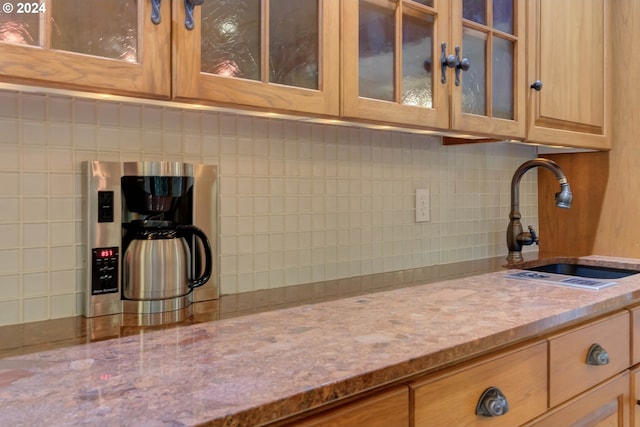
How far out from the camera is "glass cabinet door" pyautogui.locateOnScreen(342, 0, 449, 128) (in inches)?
46.9

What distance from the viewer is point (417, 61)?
1.37 meters

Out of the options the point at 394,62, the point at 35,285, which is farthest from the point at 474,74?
the point at 35,285

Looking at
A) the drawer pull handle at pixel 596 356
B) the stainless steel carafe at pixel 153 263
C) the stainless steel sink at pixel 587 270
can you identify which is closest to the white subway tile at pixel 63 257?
the stainless steel carafe at pixel 153 263

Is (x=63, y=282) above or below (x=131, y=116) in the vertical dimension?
below

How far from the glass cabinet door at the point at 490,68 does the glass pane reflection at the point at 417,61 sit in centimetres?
8

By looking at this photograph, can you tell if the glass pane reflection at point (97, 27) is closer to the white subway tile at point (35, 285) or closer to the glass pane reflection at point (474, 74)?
the white subway tile at point (35, 285)

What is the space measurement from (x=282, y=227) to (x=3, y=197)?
0.67 metres

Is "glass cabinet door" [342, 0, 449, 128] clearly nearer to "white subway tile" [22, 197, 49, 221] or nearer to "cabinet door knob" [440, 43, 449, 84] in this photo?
"cabinet door knob" [440, 43, 449, 84]

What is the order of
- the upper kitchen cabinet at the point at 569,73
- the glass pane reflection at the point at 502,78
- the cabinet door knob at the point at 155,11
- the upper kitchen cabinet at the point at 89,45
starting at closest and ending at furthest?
the upper kitchen cabinet at the point at 89,45 → the cabinet door knob at the point at 155,11 → the glass pane reflection at the point at 502,78 → the upper kitchen cabinet at the point at 569,73

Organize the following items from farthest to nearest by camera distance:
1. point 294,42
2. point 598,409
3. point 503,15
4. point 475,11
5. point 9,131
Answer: point 503,15 < point 475,11 < point 598,409 < point 294,42 < point 9,131

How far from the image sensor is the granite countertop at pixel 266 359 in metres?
0.63

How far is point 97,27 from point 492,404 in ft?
3.19

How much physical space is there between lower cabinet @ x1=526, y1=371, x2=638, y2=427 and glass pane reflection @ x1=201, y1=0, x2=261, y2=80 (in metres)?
0.94

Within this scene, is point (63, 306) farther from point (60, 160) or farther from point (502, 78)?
point (502, 78)
